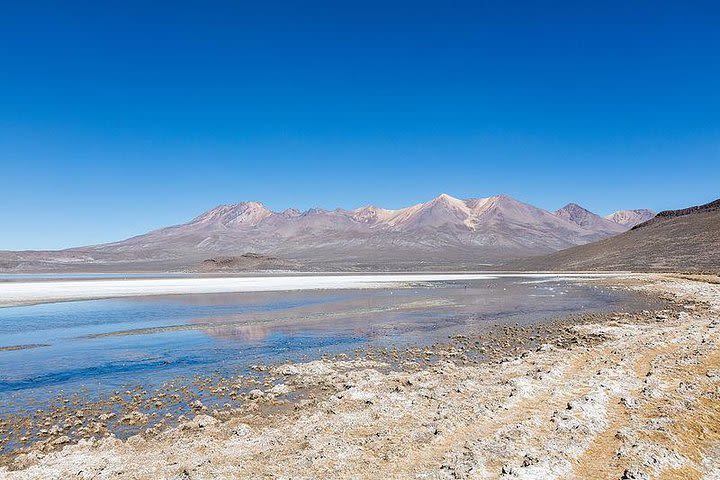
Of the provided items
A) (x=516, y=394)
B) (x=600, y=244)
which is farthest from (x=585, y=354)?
(x=600, y=244)

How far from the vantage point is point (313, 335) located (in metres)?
25.7

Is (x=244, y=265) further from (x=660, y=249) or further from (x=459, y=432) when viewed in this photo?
(x=459, y=432)

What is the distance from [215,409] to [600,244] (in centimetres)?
11829

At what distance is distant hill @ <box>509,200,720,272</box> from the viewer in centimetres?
8362

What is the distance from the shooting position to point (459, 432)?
9.97m

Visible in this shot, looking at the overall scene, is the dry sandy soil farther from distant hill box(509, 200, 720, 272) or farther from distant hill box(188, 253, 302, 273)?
distant hill box(188, 253, 302, 273)

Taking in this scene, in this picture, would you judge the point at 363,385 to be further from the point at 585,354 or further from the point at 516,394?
the point at 585,354

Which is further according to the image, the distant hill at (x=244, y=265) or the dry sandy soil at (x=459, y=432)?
the distant hill at (x=244, y=265)

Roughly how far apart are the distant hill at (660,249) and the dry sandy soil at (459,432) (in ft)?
241

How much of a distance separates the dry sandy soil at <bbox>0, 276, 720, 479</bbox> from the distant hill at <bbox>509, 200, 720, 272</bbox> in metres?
73.4

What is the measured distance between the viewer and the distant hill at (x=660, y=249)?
3292 inches

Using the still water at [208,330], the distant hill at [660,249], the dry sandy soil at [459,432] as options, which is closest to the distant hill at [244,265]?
the distant hill at [660,249]

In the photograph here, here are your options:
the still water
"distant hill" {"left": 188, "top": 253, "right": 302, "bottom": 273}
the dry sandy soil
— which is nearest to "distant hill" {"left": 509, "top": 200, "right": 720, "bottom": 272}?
the still water

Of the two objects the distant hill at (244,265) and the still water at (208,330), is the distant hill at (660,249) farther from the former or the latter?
the distant hill at (244,265)
